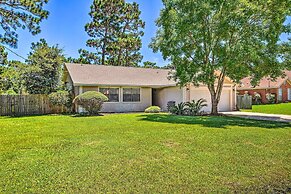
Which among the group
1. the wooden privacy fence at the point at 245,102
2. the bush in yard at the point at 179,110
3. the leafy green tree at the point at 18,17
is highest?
the leafy green tree at the point at 18,17

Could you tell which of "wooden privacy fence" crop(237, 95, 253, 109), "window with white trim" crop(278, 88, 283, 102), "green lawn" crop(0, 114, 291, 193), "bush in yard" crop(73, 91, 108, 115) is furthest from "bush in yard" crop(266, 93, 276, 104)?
"green lawn" crop(0, 114, 291, 193)

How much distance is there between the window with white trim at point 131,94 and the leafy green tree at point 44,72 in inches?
260

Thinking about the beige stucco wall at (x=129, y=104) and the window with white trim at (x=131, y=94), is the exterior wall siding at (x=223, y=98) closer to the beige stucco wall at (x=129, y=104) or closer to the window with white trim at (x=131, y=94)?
the beige stucco wall at (x=129, y=104)

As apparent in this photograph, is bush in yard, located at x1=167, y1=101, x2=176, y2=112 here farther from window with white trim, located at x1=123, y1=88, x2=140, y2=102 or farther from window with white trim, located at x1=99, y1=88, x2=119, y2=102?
window with white trim, located at x1=99, y1=88, x2=119, y2=102

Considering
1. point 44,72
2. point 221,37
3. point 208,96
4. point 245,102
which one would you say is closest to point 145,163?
point 221,37

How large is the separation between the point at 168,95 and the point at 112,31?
58.1ft

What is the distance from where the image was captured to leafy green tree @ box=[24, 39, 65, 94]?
24.5 meters

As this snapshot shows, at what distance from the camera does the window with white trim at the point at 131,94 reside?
22.9 meters

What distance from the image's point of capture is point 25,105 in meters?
20.1

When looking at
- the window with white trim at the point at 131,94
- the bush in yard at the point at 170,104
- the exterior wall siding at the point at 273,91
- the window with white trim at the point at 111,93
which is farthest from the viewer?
the exterior wall siding at the point at 273,91

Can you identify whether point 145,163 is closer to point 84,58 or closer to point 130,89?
point 130,89

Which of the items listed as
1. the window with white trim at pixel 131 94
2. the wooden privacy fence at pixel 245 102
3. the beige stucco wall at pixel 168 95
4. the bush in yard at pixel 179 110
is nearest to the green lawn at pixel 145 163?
the bush in yard at pixel 179 110

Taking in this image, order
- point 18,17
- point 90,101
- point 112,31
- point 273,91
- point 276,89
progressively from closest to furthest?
1. point 18,17
2. point 90,101
3. point 276,89
4. point 273,91
5. point 112,31

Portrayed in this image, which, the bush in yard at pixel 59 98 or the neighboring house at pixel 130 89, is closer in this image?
the bush in yard at pixel 59 98
